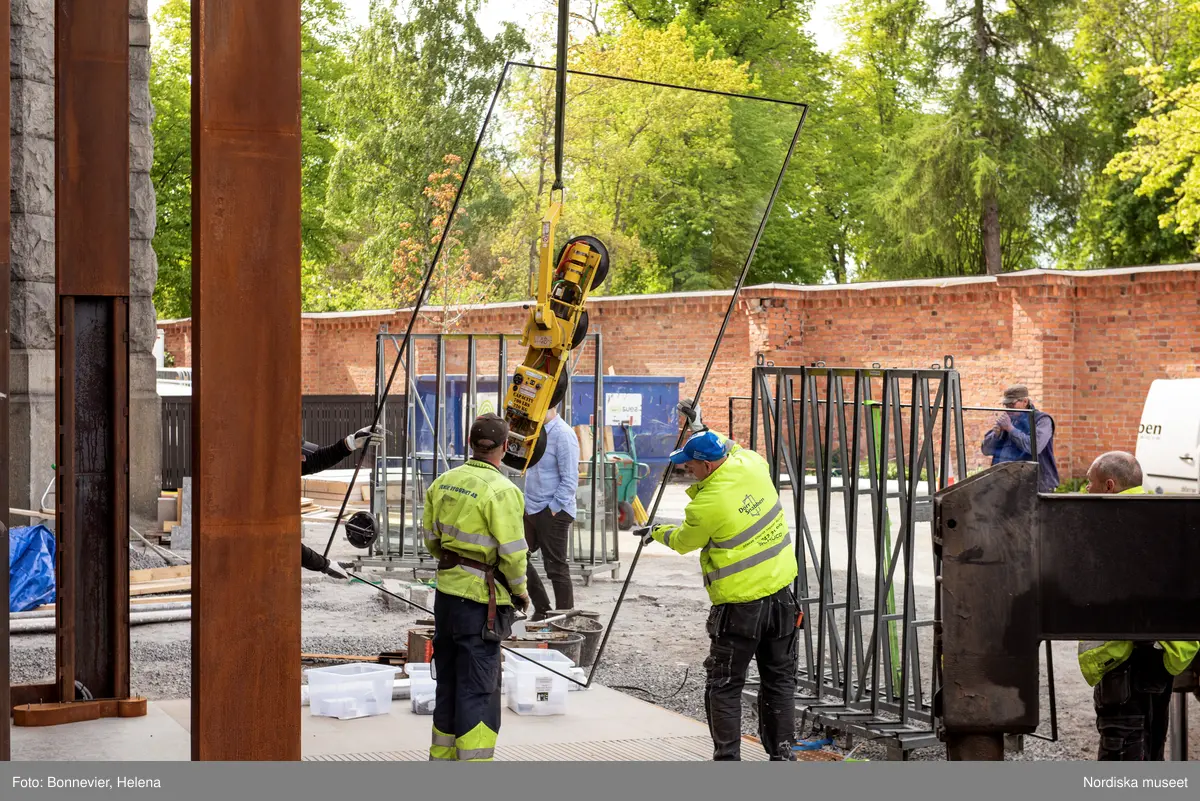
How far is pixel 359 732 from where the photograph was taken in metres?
7.05

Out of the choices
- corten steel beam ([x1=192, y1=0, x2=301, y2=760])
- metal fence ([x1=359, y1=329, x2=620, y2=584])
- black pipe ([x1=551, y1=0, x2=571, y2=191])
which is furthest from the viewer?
metal fence ([x1=359, y1=329, x2=620, y2=584])

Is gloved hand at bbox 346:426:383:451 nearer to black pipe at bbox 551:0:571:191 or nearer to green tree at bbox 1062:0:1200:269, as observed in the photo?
black pipe at bbox 551:0:571:191

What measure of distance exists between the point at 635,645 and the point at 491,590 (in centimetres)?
433

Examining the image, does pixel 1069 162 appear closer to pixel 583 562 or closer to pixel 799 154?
pixel 799 154

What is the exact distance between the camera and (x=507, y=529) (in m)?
6.06

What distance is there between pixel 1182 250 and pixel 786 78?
13.4 metres

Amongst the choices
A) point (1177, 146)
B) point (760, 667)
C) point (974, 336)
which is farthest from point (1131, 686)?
point (1177, 146)

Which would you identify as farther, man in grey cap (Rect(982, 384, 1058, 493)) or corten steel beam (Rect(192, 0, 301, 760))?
man in grey cap (Rect(982, 384, 1058, 493))

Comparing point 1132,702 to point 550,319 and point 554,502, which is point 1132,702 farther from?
point 554,502

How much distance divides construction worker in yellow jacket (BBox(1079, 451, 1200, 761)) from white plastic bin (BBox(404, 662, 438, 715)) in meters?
3.57

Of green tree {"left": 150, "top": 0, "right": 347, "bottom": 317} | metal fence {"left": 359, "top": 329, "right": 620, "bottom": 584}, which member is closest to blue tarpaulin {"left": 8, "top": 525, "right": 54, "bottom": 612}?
metal fence {"left": 359, "top": 329, "right": 620, "bottom": 584}

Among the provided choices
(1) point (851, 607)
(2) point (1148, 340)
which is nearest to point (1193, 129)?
(2) point (1148, 340)

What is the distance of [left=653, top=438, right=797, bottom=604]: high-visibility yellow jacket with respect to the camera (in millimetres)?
6340

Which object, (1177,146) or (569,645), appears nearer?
(569,645)
